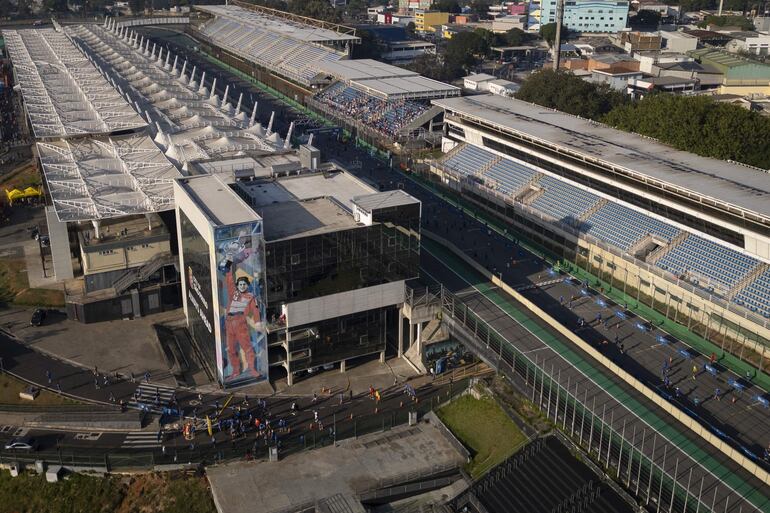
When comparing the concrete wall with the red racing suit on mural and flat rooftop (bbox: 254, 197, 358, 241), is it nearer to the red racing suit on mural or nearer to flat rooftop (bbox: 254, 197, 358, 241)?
the red racing suit on mural

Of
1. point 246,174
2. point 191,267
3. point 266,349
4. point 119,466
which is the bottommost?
point 119,466

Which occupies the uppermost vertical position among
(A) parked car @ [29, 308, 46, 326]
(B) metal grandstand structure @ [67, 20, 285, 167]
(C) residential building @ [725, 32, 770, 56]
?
(C) residential building @ [725, 32, 770, 56]

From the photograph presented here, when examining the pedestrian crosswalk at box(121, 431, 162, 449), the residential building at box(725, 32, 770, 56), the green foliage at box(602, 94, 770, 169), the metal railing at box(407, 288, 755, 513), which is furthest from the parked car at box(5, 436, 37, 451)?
the residential building at box(725, 32, 770, 56)

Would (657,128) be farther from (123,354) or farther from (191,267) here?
(123,354)

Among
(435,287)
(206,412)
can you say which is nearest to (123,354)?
(206,412)

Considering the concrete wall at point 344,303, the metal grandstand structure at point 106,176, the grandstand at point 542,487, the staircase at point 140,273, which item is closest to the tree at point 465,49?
the metal grandstand structure at point 106,176

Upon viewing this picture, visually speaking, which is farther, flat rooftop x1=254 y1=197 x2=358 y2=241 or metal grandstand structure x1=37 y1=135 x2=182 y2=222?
metal grandstand structure x1=37 y1=135 x2=182 y2=222

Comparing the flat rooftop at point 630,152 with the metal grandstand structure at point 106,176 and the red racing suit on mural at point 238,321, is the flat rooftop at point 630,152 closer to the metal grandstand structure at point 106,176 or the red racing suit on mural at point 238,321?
the red racing suit on mural at point 238,321
